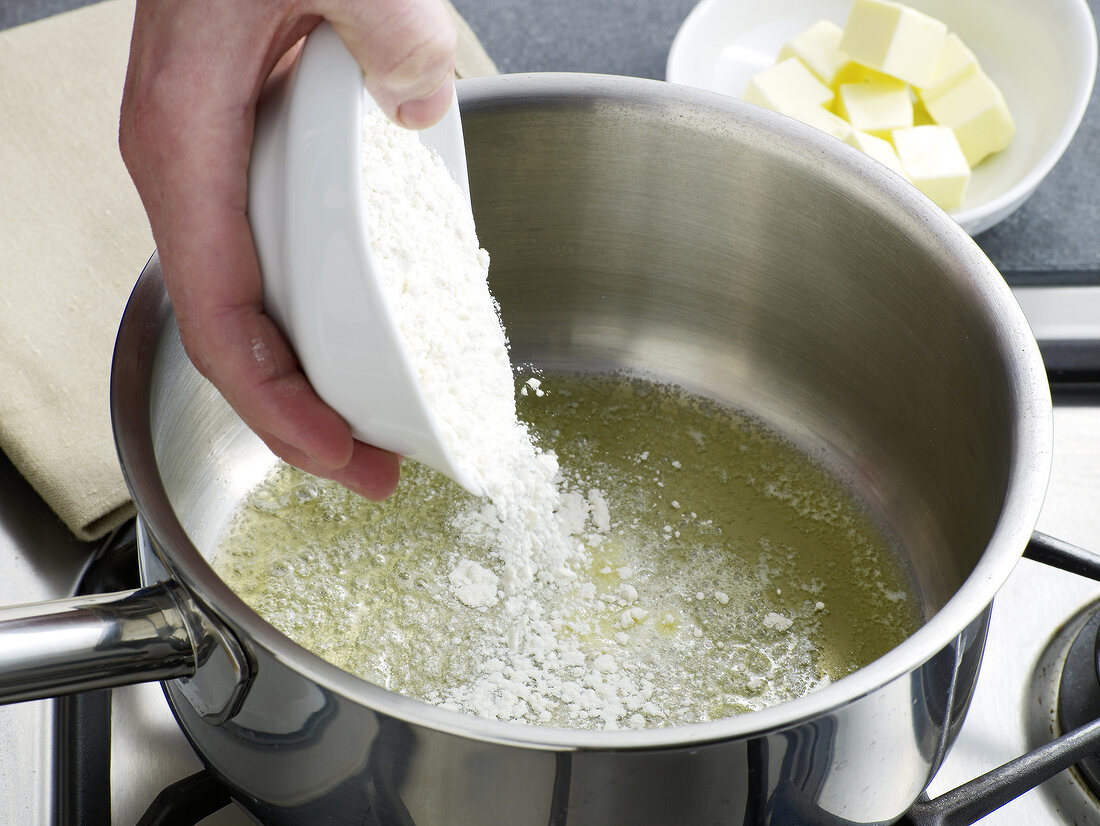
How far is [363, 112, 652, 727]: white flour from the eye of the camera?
18.8 inches

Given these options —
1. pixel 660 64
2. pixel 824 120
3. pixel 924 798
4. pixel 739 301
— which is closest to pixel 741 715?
pixel 924 798

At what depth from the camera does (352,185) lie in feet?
1.29

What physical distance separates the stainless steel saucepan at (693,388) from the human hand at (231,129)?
5 centimetres

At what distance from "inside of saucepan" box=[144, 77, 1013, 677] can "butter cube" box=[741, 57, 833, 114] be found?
13cm

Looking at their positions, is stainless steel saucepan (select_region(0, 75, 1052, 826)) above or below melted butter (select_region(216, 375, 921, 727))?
above

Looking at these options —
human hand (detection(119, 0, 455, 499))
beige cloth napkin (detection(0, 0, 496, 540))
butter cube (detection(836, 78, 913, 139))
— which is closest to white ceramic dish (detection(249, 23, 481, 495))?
human hand (detection(119, 0, 455, 499))

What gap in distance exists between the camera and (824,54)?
0.80m

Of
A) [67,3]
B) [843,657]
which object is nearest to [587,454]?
[843,657]

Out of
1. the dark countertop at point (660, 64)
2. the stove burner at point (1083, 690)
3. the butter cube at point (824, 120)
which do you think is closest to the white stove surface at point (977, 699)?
the stove burner at point (1083, 690)

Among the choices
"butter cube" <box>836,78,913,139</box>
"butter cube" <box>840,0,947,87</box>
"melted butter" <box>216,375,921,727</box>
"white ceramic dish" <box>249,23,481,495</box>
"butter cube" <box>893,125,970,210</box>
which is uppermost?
"white ceramic dish" <box>249,23,481,495</box>

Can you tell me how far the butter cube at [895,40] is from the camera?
0.75 m

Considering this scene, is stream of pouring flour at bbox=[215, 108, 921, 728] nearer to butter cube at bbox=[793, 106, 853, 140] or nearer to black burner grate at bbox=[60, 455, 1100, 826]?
black burner grate at bbox=[60, 455, 1100, 826]

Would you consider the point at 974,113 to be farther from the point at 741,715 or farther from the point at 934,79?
the point at 741,715

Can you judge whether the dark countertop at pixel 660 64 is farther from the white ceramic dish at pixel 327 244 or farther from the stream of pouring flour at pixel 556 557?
the white ceramic dish at pixel 327 244
